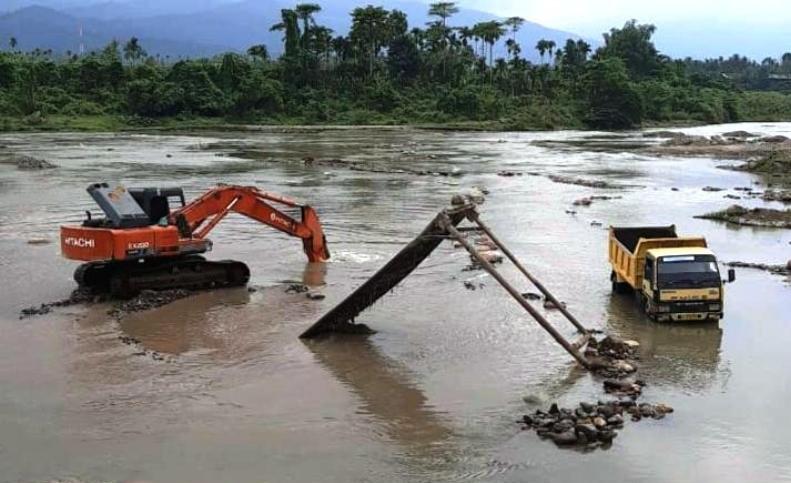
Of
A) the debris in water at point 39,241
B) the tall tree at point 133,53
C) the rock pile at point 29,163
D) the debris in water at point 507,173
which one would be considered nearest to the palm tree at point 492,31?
the tall tree at point 133,53

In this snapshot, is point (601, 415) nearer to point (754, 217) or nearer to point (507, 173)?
point (754, 217)

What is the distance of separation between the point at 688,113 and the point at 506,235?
101160mm

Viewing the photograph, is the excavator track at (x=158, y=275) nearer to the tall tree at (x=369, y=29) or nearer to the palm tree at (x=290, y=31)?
the palm tree at (x=290, y=31)

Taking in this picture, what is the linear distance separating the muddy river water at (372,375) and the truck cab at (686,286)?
0.34m

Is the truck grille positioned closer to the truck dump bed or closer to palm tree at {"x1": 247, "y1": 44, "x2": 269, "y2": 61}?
the truck dump bed

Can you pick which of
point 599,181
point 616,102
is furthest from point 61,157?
point 616,102

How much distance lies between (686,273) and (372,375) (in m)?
6.74

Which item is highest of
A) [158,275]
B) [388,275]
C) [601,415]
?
[388,275]

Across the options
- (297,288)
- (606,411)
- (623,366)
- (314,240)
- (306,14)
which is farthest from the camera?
(306,14)

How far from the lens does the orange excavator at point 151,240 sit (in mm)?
18672

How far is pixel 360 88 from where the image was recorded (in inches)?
4466

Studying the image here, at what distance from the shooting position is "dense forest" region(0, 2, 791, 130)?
10025cm

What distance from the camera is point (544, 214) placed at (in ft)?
114

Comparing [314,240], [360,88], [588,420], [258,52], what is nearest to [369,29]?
[360,88]
